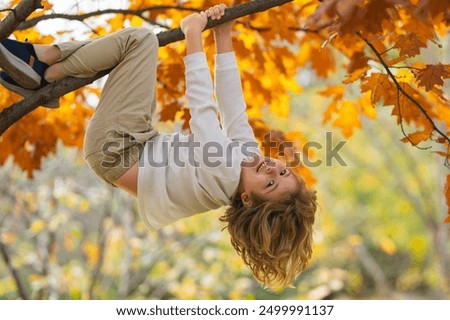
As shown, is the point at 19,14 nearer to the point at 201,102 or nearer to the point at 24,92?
the point at 24,92

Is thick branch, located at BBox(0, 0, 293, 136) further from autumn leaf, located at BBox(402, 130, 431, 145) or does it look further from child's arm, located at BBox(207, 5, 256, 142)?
autumn leaf, located at BBox(402, 130, 431, 145)

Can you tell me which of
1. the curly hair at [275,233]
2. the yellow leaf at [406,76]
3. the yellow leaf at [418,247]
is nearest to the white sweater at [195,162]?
the curly hair at [275,233]

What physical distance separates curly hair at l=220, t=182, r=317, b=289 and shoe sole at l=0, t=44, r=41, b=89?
905mm

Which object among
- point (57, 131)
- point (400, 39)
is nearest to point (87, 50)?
point (400, 39)

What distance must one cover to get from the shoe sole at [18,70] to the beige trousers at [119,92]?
0.11m

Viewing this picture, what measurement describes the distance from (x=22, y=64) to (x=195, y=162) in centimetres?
71

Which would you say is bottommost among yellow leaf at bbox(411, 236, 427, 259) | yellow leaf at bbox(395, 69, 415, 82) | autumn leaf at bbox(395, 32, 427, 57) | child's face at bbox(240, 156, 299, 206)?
yellow leaf at bbox(411, 236, 427, 259)

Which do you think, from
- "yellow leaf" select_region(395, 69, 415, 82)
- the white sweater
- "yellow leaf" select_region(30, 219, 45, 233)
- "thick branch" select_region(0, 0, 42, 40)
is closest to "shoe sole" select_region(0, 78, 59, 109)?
"thick branch" select_region(0, 0, 42, 40)

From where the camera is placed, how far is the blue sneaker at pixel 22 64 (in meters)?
2.36

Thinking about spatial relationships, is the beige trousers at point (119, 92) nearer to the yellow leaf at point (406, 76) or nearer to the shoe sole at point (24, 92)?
the shoe sole at point (24, 92)

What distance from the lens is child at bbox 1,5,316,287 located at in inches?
97.2

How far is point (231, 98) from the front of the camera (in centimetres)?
286

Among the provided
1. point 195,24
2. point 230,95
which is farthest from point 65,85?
point 230,95

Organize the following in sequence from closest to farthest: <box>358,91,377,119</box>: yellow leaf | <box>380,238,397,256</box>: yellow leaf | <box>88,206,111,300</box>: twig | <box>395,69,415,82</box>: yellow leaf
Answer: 1. <box>395,69,415,82</box>: yellow leaf
2. <box>358,91,377,119</box>: yellow leaf
3. <box>88,206,111,300</box>: twig
4. <box>380,238,397,256</box>: yellow leaf
